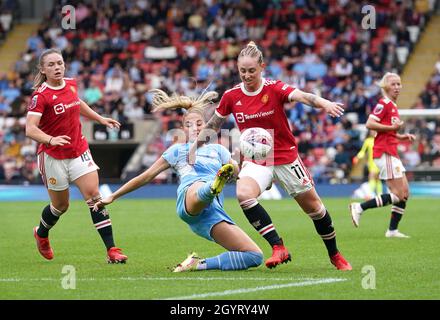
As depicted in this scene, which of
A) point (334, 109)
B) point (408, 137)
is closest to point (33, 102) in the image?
point (334, 109)

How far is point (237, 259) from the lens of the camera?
9.73 metres

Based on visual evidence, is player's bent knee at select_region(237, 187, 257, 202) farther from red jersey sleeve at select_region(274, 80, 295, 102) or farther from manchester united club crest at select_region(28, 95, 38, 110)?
manchester united club crest at select_region(28, 95, 38, 110)

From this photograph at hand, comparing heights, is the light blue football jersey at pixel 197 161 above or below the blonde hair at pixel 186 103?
below

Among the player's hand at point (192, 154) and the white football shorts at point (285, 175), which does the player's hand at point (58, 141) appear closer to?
the player's hand at point (192, 154)

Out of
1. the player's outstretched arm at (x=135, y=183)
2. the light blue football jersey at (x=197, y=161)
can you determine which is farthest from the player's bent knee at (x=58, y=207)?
the player's outstretched arm at (x=135, y=183)

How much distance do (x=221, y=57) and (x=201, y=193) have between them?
23.4 meters

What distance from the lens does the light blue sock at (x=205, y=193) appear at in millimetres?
9242

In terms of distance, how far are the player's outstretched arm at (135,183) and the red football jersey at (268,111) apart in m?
0.88

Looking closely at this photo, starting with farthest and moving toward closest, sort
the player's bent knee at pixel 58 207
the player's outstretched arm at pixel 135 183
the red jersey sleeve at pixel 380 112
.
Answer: the red jersey sleeve at pixel 380 112 < the player's bent knee at pixel 58 207 < the player's outstretched arm at pixel 135 183

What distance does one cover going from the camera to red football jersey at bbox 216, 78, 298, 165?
971 centimetres

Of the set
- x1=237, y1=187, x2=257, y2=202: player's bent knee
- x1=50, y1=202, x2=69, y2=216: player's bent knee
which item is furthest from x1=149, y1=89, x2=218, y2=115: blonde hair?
x1=50, y1=202, x2=69, y2=216: player's bent knee

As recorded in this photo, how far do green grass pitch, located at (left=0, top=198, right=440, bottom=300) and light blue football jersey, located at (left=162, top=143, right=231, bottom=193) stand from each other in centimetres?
94
